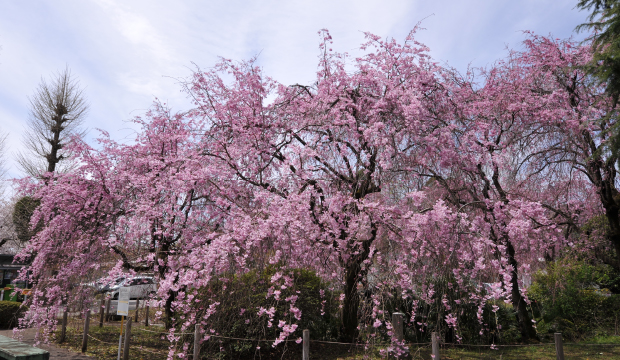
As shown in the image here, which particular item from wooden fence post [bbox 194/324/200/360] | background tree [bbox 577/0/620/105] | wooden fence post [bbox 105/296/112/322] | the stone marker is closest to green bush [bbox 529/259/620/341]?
background tree [bbox 577/0/620/105]

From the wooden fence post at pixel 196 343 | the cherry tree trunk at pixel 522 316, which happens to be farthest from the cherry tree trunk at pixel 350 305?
the cherry tree trunk at pixel 522 316

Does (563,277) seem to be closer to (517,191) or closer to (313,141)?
(517,191)

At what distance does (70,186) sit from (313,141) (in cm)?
543

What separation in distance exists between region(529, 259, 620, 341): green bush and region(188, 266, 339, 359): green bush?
18.9 feet

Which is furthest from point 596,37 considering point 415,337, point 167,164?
point 167,164

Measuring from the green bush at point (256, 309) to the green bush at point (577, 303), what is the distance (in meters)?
5.77

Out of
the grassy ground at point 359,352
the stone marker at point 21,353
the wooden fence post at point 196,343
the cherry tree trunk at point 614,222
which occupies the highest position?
the cherry tree trunk at point 614,222

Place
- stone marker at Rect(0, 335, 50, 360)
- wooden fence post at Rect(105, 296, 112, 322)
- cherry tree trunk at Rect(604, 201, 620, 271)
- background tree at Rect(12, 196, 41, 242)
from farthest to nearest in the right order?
background tree at Rect(12, 196, 41, 242), wooden fence post at Rect(105, 296, 112, 322), cherry tree trunk at Rect(604, 201, 620, 271), stone marker at Rect(0, 335, 50, 360)

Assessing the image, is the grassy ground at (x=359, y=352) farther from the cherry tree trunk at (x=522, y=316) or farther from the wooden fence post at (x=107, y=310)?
the wooden fence post at (x=107, y=310)

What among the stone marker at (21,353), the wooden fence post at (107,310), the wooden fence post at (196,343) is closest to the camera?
the stone marker at (21,353)

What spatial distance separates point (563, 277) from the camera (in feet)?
32.3

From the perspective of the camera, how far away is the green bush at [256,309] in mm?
7191

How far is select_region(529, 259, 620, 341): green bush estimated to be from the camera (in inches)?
383

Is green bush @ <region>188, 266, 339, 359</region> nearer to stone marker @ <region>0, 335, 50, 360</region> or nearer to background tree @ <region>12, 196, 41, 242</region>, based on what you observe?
stone marker @ <region>0, 335, 50, 360</region>
